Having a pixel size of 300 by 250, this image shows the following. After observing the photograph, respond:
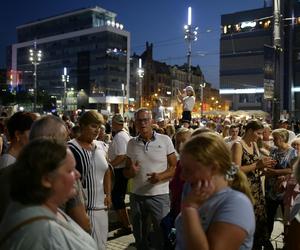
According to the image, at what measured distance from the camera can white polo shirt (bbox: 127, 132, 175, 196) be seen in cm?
585

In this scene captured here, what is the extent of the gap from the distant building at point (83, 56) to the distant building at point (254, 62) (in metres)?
22.8

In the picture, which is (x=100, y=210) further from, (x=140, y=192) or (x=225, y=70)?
(x=225, y=70)

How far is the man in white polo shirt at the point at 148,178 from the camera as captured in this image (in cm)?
582

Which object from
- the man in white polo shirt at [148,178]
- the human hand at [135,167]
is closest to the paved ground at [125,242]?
the man in white polo shirt at [148,178]

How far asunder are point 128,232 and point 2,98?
74.7 meters

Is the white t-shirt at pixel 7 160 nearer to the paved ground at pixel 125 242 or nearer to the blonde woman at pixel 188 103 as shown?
the paved ground at pixel 125 242

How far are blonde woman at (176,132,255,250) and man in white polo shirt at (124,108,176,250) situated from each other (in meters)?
3.13

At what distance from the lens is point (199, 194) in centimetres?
245

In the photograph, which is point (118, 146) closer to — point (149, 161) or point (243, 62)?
point (149, 161)

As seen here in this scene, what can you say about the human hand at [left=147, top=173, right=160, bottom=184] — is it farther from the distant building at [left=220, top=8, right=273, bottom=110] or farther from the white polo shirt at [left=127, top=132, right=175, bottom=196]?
the distant building at [left=220, top=8, right=273, bottom=110]

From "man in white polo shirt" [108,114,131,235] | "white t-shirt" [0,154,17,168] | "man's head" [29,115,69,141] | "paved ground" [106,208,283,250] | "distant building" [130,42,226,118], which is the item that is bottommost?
"paved ground" [106,208,283,250]

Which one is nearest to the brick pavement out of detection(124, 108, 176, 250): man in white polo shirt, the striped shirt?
detection(124, 108, 176, 250): man in white polo shirt

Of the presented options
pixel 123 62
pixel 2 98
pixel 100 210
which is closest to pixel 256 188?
pixel 100 210

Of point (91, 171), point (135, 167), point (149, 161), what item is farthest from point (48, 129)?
point (149, 161)
